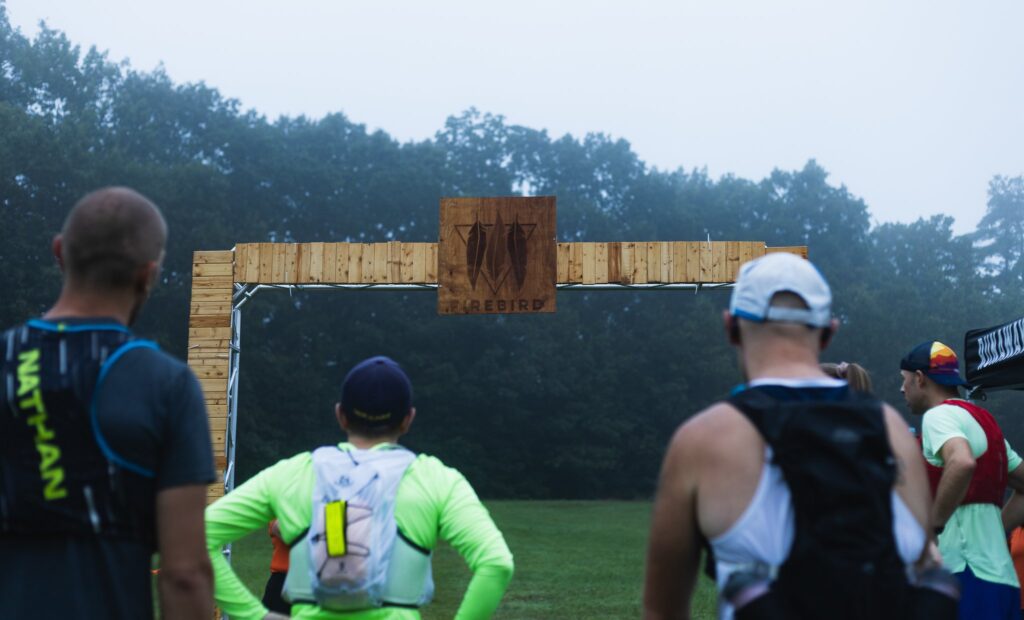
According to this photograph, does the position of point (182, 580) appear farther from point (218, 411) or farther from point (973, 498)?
point (218, 411)

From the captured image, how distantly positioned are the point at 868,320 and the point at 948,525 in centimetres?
5413

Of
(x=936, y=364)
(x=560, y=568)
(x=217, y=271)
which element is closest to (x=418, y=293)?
(x=560, y=568)

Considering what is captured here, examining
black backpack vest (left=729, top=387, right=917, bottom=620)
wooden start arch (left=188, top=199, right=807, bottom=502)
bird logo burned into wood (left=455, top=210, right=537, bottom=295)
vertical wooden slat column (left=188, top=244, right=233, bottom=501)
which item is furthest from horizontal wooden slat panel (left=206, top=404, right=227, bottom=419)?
black backpack vest (left=729, top=387, right=917, bottom=620)

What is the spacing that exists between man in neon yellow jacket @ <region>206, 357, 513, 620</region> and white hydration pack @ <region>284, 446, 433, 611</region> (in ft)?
0.10

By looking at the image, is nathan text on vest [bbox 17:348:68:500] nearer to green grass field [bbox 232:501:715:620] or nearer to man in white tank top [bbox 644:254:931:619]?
man in white tank top [bbox 644:254:931:619]

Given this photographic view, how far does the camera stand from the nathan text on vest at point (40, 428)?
2348 millimetres

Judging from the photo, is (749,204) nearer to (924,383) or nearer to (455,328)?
(455,328)

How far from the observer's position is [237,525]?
3.31 meters

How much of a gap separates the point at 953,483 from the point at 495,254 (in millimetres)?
7964

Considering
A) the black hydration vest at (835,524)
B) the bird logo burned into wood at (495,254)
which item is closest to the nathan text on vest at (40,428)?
the black hydration vest at (835,524)

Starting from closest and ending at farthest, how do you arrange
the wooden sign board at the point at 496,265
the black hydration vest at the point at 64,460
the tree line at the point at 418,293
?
the black hydration vest at the point at 64,460
the wooden sign board at the point at 496,265
the tree line at the point at 418,293

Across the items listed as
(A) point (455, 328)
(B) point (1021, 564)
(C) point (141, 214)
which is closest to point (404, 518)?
(C) point (141, 214)

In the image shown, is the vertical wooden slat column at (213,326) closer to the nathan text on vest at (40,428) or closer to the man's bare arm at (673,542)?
the nathan text on vest at (40,428)

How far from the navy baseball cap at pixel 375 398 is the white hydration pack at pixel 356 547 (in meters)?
0.12
